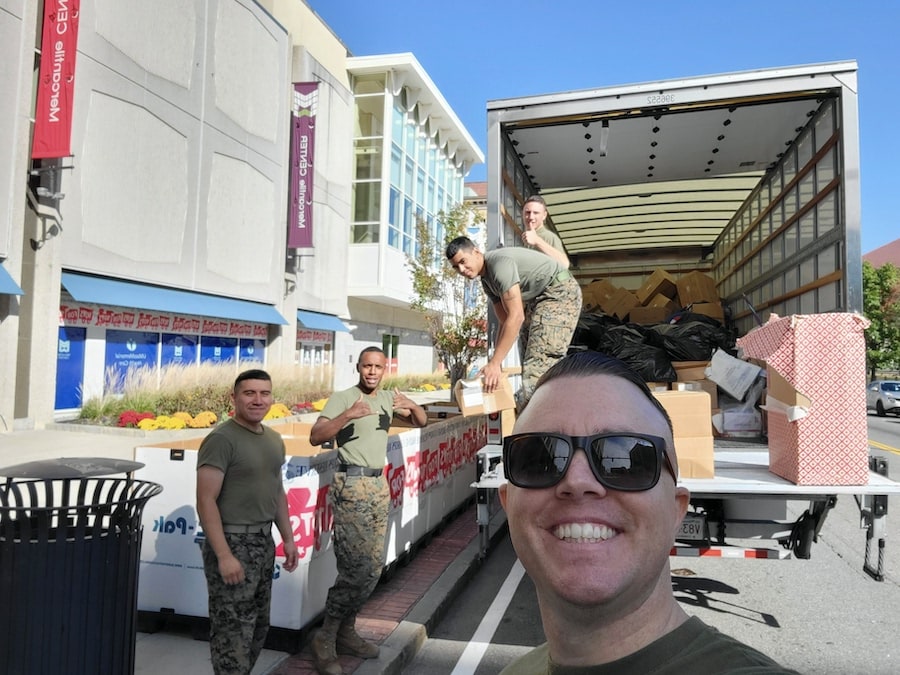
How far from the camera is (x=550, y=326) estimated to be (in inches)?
188

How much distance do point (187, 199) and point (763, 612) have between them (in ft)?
54.2

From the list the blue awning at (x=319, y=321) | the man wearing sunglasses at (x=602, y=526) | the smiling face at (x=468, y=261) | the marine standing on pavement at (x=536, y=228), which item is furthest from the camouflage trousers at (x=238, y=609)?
the blue awning at (x=319, y=321)

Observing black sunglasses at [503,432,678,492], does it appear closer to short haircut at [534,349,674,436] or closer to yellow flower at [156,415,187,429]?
short haircut at [534,349,674,436]

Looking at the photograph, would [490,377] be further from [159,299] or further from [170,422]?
[159,299]

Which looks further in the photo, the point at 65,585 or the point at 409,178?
the point at 409,178

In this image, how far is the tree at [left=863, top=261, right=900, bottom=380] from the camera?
4109 cm

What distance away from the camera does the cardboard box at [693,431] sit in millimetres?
4074

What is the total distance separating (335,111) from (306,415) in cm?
1450

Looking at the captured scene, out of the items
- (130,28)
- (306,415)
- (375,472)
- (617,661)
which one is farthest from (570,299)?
(130,28)

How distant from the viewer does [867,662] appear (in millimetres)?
4164

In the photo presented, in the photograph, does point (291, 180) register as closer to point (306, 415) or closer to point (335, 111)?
point (335, 111)

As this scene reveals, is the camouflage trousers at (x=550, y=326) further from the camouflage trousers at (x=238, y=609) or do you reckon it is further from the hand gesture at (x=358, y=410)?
the camouflage trousers at (x=238, y=609)

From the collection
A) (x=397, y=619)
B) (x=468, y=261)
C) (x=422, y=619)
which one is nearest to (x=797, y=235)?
(x=468, y=261)

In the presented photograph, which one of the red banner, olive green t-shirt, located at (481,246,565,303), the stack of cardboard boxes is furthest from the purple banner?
olive green t-shirt, located at (481,246,565,303)
